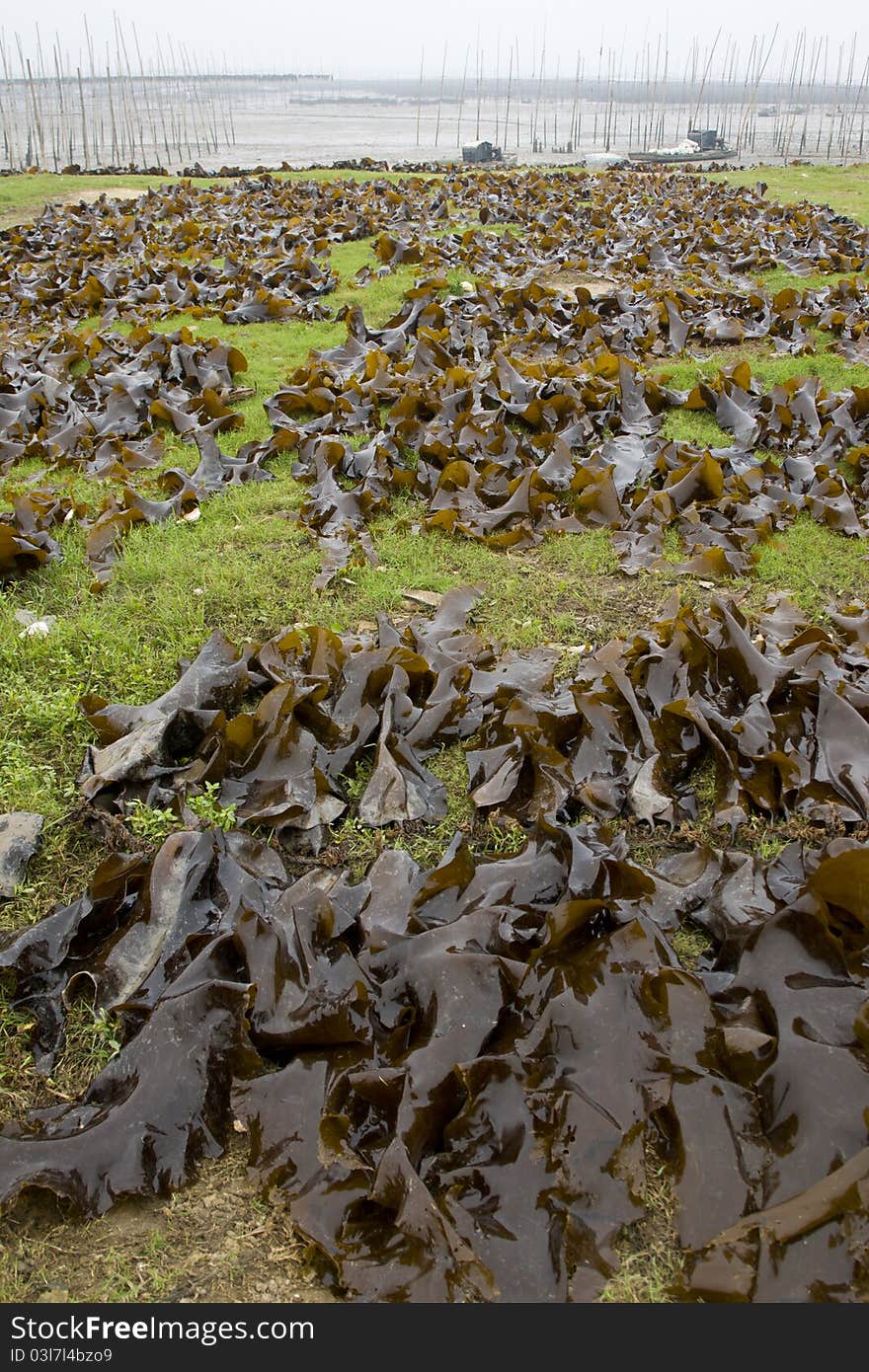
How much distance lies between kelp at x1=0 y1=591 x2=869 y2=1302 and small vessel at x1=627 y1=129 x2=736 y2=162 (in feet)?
81.2

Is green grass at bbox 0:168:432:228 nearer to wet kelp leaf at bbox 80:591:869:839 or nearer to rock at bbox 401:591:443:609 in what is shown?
rock at bbox 401:591:443:609

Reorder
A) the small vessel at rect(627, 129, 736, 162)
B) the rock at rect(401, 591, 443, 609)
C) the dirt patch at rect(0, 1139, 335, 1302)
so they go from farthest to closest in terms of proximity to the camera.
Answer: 1. the small vessel at rect(627, 129, 736, 162)
2. the rock at rect(401, 591, 443, 609)
3. the dirt patch at rect(0, 1139, 335, 1302)

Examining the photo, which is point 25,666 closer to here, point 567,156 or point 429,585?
point 429,585

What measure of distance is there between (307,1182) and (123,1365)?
0.36 meters

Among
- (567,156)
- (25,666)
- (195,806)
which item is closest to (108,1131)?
(195,806)

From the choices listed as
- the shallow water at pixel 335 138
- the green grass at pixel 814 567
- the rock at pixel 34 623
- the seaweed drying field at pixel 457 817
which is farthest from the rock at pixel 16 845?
the shallow water at pixel 335 138

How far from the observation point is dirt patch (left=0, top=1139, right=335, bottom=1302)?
4.62ft

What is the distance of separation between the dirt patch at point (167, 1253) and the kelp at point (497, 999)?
0.04 meters

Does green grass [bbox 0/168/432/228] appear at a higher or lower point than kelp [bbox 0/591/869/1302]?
higher

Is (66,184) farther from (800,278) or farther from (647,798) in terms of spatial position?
(647,798)

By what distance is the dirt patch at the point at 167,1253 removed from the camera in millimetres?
1407

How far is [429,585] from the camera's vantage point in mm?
3508

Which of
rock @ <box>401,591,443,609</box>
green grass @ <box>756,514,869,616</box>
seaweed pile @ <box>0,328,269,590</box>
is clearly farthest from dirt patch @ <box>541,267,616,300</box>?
rock @ <box>401,591,443,609</box>

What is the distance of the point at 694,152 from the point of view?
25547mm
